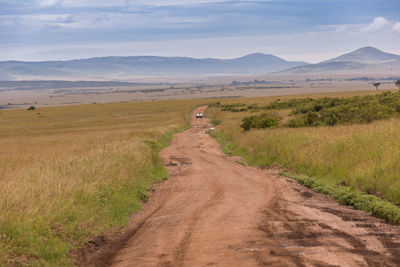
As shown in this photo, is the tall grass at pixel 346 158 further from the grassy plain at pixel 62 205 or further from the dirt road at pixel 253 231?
the grassy plain at pixel 62 205

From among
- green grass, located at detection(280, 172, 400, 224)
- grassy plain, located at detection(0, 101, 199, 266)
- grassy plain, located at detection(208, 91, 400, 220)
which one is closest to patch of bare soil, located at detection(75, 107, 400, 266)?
green grass, located at detection(280, 172, 400, 224)

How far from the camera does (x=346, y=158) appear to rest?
1752 centimetres

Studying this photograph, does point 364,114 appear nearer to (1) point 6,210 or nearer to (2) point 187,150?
(2) point 187,150

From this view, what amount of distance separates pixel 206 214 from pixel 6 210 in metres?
4.82

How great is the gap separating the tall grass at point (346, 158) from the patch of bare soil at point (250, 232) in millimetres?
1347

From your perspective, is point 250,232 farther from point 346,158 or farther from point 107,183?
point 346,158

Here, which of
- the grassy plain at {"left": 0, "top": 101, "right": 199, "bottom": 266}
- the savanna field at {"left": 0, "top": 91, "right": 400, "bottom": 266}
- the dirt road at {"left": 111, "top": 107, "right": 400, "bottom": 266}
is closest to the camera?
the dirt road at {"left": 111, "top": 107, "right": 400, "bottom": 266}

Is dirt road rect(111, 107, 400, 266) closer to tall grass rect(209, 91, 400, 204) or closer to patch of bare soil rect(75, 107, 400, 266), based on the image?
patch of bare soil rect(75, 107, 400, 266)

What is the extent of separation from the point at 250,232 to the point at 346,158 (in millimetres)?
8328

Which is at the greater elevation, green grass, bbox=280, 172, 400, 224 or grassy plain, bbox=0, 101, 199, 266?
grassy plain, bbox=0, 101, 199, 266

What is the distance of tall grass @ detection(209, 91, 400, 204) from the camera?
47.3 ft

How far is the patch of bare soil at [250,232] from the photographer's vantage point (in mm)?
8656

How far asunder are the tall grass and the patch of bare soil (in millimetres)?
1347

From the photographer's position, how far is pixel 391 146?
16.5 m
